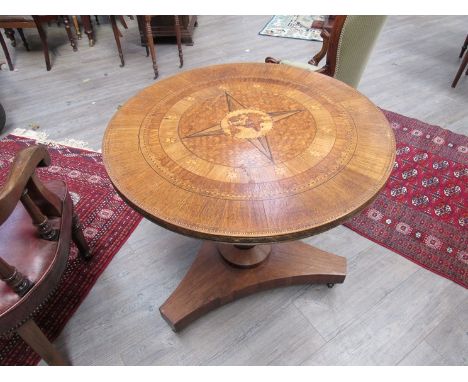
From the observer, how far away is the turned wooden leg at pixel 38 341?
1.05 meters

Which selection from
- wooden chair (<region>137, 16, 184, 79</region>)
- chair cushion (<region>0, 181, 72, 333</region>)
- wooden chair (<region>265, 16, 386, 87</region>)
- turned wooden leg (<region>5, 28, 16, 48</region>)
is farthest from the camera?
turned wooden leg (<region>5, 28, 16, 48</region>)

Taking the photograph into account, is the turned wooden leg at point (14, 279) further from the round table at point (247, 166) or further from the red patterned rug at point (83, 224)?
the red patterned rug at point (83, 224)

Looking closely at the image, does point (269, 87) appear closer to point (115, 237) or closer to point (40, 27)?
point (115, 237)

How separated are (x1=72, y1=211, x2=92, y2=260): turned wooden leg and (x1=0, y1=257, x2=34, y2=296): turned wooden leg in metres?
0.48

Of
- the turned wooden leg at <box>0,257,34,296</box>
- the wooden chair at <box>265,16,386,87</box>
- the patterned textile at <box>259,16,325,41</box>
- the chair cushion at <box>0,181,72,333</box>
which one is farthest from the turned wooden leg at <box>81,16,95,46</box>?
the turned wooden leg at <box>0,257,34,296</box>

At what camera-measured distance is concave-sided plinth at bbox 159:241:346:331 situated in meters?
1.41

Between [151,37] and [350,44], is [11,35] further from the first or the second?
[350,44]

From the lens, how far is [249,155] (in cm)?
105

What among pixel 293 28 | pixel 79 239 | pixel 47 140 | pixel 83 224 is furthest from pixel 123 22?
pixel 79 239

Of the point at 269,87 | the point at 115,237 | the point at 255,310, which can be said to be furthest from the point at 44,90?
the point at 255,310

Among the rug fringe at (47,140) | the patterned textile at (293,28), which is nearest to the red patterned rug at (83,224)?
the rug fringe at (47,140)

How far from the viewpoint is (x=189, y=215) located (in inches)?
34.9

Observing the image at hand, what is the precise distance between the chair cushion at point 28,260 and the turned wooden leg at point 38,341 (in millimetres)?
64

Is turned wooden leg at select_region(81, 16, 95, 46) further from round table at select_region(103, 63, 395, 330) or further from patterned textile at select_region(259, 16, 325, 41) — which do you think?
round table at select_region(103, 63, 395, 330)
